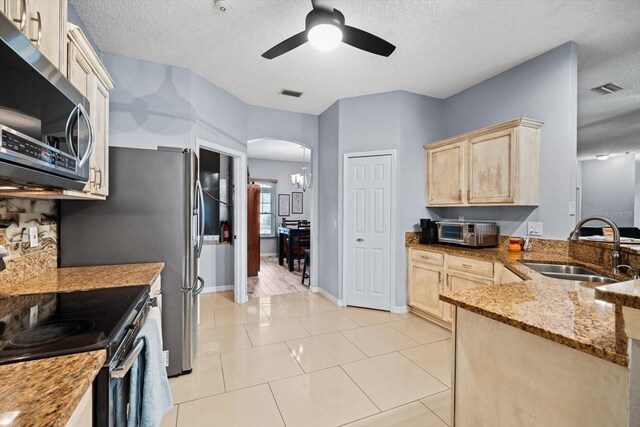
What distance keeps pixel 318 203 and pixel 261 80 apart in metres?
1.95

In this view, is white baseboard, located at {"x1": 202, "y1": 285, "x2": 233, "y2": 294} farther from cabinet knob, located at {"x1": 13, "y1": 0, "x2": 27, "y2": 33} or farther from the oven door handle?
cabinet knob, located at {"x1": 13, "y1": 0, "x2": 27, "y2": 33}

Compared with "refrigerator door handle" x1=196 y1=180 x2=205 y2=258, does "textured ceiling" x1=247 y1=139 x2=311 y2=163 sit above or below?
above

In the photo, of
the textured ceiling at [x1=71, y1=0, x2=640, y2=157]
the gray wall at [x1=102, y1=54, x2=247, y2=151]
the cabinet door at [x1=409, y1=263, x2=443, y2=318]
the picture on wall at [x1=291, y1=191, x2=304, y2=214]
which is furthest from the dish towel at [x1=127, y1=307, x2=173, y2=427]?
the picture on wall at [x1=291, y1=191, x2=304, y2=214]

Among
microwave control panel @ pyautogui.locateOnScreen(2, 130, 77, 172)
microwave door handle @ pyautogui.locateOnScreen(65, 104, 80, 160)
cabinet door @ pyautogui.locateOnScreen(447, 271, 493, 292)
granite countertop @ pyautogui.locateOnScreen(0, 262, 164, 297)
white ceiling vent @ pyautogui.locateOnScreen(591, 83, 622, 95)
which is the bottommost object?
cabinet door @ pyautogui.locateOnScreen(447, 271, 493, 292)

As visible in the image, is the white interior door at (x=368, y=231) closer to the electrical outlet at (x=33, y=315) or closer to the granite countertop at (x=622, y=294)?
the granite countertop at (x=622, y=294)

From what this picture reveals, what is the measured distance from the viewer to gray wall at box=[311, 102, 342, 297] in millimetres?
4094

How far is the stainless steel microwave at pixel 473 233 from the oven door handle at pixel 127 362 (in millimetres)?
3036

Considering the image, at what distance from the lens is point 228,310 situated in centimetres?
373

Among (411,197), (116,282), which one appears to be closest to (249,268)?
(411,197)

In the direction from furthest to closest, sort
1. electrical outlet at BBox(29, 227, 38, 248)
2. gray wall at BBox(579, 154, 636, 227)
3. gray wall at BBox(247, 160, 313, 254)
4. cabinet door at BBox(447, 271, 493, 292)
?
gray wall at BBox(247, 160, 313, 254), gray wall at BBox(579, 154, 636, 227), cabinet door at BBox(447, 271, 493, 292), electrical outlet at BBox(29, 227, 38, 248)

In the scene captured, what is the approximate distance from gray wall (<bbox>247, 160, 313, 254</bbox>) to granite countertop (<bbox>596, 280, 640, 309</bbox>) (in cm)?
780

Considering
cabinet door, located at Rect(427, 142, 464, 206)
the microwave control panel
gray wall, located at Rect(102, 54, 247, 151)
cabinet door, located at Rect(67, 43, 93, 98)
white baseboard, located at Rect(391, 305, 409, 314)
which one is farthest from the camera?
white baseboard, located at Rect(391, 305, 409, 314)

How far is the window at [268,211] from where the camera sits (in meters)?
8.31

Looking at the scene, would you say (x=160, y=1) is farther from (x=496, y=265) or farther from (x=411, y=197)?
(x=496, y=265)
